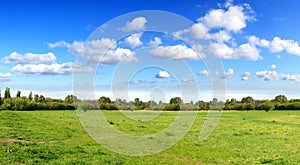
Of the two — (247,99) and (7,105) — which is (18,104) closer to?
(7,105)

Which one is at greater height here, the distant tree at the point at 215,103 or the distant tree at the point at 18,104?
the distant tree at the point at 18,104

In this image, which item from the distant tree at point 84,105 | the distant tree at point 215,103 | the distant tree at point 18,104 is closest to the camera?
the distant tree at point 84,105

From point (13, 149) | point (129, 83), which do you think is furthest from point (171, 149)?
point (13, 149)

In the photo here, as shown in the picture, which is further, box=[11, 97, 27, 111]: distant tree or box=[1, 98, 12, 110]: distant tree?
box=[1, 98, 12, 110]: distant tree

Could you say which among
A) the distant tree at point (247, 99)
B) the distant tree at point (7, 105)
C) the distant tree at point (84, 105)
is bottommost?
the distant tree at point (84, 105)

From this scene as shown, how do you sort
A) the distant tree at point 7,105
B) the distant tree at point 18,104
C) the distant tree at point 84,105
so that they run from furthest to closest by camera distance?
the distant tree at point 7,105 → the distant tree at point 18,104 → the distant tree at point 84,105

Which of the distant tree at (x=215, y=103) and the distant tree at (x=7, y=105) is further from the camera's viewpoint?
the distant tree at (x=7, y=105)

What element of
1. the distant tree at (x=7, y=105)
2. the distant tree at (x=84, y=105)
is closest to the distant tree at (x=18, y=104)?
the distant tree at (x=7, y=105)

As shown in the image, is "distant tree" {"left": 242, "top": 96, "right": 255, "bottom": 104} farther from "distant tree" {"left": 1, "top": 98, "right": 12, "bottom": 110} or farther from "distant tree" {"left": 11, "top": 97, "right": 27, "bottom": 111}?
"distant tree" {"left": 1, "top": 98, "right": 12, "bottom": 110}

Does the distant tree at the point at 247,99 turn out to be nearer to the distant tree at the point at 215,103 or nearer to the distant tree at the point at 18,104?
the distant tree at the point at 18,104

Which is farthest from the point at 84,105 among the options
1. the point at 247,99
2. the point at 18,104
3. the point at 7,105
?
the point at 247,99

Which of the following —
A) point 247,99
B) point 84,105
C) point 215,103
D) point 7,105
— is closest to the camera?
point 84,105

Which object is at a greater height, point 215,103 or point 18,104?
point 18,104

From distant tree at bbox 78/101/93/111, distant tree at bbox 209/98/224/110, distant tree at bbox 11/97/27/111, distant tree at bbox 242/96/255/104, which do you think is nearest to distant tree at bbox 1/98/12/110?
distant tree at bbox 11/97/27/111
